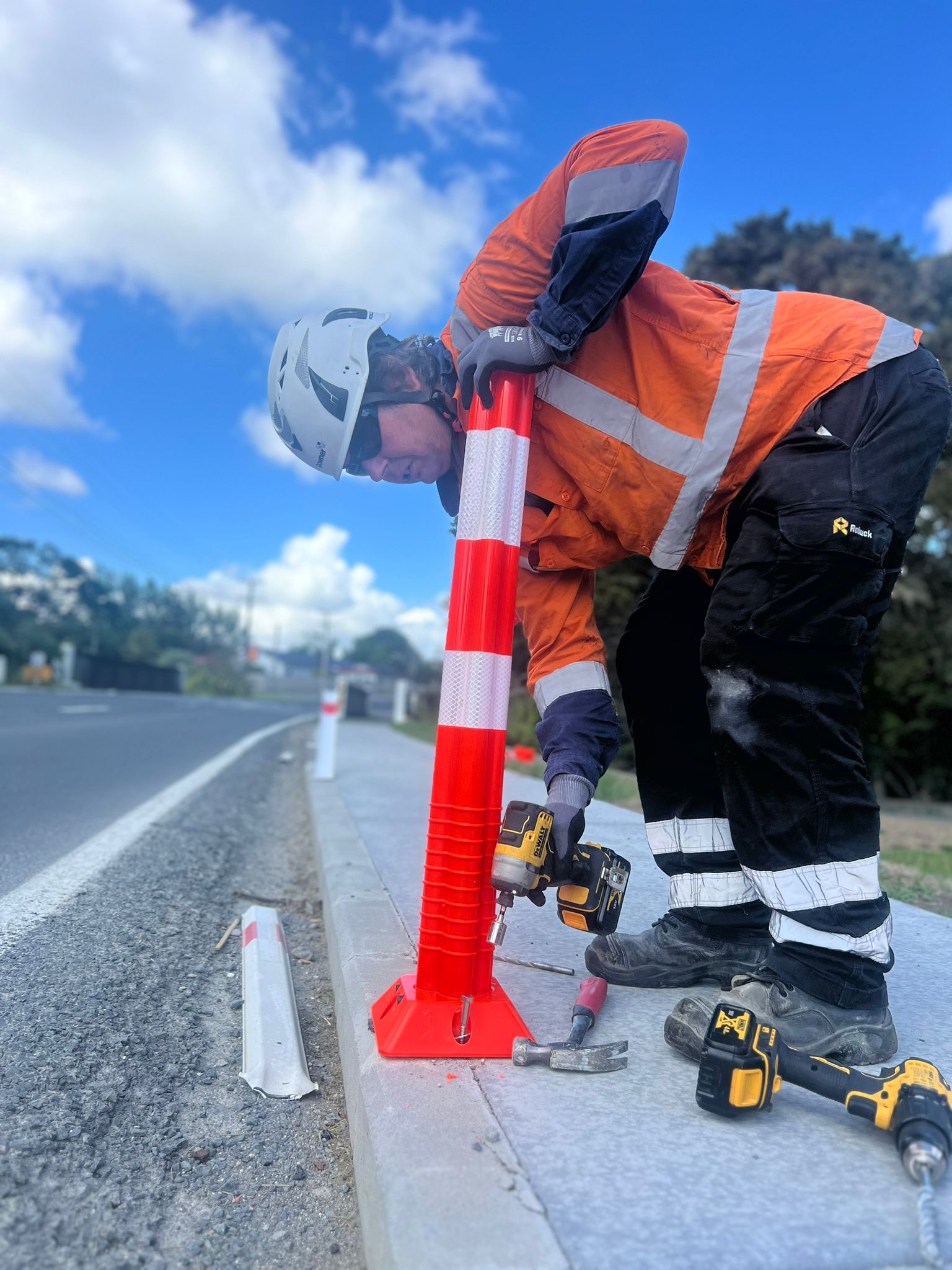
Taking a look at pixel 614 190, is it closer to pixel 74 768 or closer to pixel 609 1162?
pixel 609 1162

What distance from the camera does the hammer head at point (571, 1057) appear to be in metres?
1.55

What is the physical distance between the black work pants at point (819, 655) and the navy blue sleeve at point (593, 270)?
0.46 metres

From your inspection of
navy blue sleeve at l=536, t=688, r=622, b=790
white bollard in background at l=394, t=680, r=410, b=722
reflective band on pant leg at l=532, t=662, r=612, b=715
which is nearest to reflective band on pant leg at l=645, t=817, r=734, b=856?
navy blue sleeve at l=536, t=688, r=622, b=790

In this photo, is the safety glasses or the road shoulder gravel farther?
the safety glasses

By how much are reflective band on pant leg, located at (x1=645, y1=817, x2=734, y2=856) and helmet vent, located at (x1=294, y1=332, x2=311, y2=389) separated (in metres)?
1.46

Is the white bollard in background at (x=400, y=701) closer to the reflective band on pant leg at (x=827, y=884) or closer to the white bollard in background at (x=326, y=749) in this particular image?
the white bollard in background at (x=326, y=749)

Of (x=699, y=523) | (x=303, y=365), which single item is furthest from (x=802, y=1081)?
(x=303, y=365)

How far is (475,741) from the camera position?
1.71 meters

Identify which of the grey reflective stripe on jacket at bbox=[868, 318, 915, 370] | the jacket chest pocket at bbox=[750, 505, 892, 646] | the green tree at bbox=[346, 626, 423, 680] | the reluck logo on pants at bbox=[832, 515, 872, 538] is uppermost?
the green tree at bbox=[346, 626, 423, 680]

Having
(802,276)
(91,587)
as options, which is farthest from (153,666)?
(802,276)

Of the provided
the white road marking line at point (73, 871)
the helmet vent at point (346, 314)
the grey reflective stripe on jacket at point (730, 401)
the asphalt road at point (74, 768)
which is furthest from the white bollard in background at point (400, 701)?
the grey reflective stripe on jacket at point (730, 401)

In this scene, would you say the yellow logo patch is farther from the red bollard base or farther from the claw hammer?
the red bollard base

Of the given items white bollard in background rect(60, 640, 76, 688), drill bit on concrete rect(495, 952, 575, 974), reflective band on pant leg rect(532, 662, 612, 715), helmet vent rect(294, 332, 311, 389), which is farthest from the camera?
white bollard in background rect(60, 640, 76, 688)

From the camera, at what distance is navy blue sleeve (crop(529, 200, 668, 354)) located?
166cm
